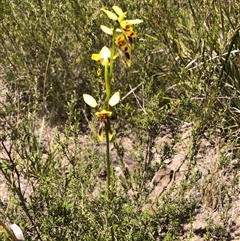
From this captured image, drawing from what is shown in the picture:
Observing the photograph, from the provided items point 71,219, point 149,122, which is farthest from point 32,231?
point 149,122

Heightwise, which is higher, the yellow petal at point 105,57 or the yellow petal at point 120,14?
the yellow petal at point 120,14

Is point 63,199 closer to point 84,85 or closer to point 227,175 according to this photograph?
point 227,175

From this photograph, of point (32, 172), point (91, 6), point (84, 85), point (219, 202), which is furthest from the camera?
point (84, 85)

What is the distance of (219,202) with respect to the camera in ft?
7.42

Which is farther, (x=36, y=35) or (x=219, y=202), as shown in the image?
(x=36, y=35)

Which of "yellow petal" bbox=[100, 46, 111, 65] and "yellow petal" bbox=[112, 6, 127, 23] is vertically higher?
"yellow petal" bbox=[112, 6, 127, 23]

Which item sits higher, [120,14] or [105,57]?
[120,14]

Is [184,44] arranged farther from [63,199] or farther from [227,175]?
[63,199]

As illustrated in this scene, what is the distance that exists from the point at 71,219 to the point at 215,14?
1.33 m

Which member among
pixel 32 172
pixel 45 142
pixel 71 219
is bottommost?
pixel 71 219

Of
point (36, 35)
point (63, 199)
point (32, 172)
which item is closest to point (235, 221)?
point (63, 199)

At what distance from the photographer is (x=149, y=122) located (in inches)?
74.5

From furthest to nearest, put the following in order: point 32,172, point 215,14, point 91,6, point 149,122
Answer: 1. point 91,6
2. point 215,14
3. point 149,122
4. point 32,172

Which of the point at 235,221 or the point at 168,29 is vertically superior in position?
the point at 168,29
